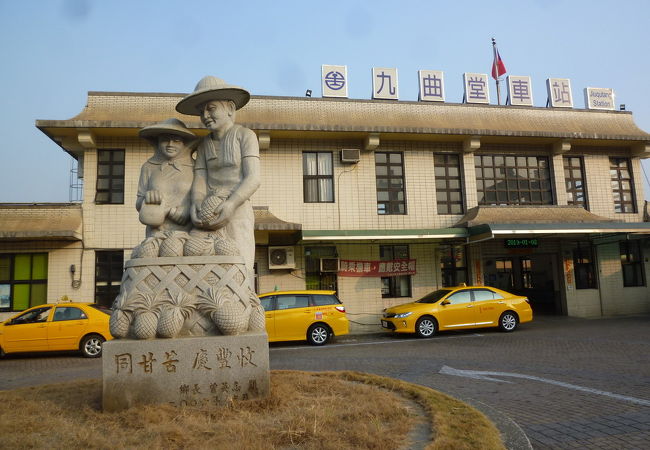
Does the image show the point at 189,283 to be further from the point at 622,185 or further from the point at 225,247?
the point at 622,185

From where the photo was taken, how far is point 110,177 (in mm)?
14070

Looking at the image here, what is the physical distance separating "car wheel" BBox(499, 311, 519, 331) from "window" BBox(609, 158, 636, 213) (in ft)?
24.6

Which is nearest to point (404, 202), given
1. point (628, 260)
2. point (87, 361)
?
point (628, 260)

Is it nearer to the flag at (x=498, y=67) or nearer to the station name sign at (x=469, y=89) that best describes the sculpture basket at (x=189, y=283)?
the station name sign at (x=469, y=89)

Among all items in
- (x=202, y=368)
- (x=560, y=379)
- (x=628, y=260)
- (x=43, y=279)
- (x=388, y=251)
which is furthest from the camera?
(x=628, y=260)

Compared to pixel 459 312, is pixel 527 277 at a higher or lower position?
higher

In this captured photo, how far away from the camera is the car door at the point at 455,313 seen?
12445 mm

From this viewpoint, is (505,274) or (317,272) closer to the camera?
(317,272)

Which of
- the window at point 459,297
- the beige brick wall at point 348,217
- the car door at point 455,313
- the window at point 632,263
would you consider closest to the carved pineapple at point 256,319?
the car door at point 455,313

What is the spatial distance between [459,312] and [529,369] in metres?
5.22

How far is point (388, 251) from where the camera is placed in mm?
15266

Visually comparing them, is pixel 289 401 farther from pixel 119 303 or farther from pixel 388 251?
pixel 388 251

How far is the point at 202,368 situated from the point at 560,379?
5048 mm

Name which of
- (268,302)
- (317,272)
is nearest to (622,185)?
(317,272)
